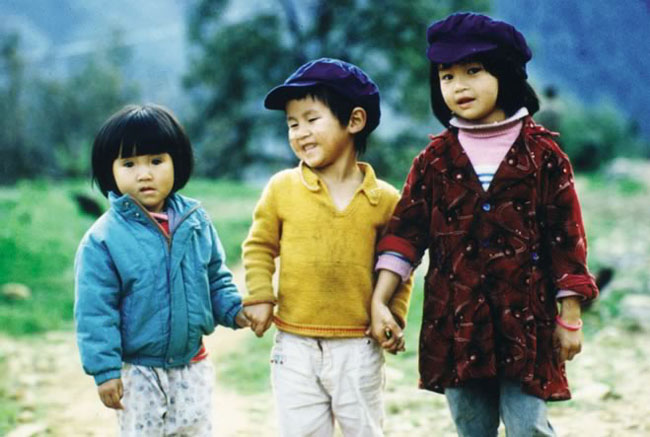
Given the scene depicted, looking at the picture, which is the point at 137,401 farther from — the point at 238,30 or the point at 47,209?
the point at 238,30

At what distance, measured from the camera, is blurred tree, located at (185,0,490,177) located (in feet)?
49.4

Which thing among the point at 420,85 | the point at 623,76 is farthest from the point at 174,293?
the point at 623,76

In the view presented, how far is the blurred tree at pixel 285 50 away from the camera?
593 inches

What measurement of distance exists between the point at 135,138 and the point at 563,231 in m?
1.37

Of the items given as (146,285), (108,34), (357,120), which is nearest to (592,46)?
(108,34)

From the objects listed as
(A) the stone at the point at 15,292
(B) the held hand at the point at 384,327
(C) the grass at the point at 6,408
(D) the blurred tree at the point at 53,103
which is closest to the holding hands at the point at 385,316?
(B) the held hand at the point at 384,327

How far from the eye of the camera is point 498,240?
2.33 m

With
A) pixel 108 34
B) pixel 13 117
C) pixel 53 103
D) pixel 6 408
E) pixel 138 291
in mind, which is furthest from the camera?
pixel 108 34

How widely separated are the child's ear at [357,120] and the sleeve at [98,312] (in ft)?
2.93

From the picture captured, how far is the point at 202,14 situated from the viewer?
15.5 meters

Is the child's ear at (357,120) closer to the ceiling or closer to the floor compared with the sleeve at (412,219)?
closer to the ceiling

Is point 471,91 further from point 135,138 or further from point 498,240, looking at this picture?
point 135,138

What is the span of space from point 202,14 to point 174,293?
45.5 ft

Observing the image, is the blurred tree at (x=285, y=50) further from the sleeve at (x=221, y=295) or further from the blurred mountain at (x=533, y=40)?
the sleeve at (x=221, y=295)
